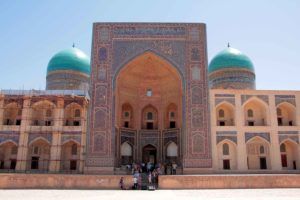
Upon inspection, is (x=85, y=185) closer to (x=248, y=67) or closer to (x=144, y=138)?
(x=144, y=138)

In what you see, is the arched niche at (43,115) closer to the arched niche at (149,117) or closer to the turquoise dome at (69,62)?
the turquoise dome at (69,62)

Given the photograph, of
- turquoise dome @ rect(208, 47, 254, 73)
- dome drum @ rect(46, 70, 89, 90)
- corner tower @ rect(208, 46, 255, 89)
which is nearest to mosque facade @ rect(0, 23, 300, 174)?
dome drum @ rect(46, 70, 89, 90)

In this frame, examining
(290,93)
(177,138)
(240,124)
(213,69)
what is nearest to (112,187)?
(177,138)

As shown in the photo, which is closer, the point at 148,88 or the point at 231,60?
the point at 148,88

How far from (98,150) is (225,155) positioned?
8528 mm

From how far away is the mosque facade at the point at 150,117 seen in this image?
20.1 meters

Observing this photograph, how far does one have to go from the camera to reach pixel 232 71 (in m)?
27.2

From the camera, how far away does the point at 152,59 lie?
2225 cm

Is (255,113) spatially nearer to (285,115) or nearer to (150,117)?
(285,115)

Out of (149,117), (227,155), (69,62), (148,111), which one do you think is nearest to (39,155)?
(149,117)

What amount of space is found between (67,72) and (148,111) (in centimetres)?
857

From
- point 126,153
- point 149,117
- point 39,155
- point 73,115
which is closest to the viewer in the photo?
point 39,155

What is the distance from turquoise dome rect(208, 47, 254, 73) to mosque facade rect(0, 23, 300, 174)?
564cm

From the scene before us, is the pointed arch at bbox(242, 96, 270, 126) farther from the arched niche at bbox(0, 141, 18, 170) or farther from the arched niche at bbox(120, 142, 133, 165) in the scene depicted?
the arched niche at bbox(0, 141, 18, 170)
